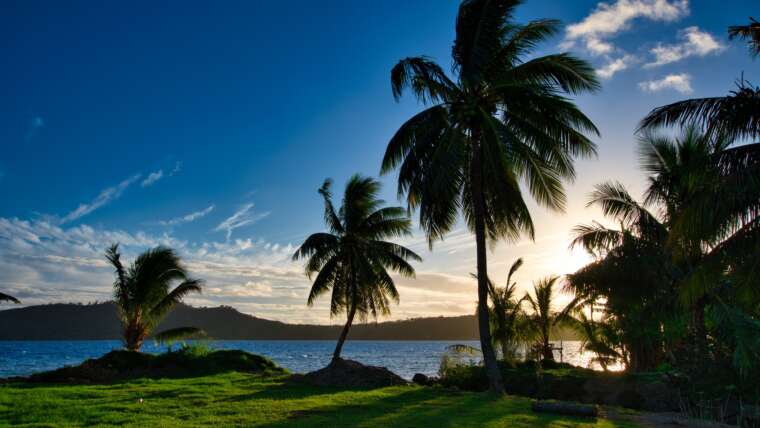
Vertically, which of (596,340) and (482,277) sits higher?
(482,277)

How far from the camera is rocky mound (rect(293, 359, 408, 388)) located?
774 inches

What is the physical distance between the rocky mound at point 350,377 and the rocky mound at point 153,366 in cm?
563

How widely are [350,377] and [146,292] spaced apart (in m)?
13.7

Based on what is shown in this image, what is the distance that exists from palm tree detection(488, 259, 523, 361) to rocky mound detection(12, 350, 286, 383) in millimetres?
12357

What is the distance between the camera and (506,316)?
28766 millimetres

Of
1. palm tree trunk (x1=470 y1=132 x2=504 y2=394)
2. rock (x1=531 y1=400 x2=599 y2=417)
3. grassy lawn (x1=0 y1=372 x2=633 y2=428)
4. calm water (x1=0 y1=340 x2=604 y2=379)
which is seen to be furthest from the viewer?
calm water (x1=0 y1=340 x2=604 y2=379)

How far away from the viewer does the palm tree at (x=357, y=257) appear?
24.8 m

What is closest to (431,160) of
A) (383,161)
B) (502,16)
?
(383,161)

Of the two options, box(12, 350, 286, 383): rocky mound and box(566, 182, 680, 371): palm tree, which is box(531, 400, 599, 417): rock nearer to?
box(566, 182, 680, 371): palm tree

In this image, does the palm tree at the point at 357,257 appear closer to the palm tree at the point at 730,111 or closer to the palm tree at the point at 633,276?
the palm tree at the point at 633,276

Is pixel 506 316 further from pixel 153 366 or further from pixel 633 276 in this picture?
pixel 153 366

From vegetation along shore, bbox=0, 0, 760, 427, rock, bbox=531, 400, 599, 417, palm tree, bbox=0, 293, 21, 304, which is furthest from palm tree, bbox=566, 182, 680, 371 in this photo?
palm tree, bbox=0, 293, 21, 304

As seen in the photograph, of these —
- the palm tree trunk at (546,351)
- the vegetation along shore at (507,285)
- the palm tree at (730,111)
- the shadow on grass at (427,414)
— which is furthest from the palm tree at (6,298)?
the palm tree trunk at (546,351)

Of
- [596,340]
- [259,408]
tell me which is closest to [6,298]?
[259,408]
